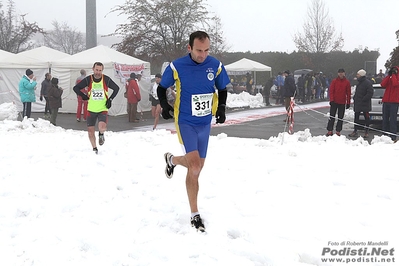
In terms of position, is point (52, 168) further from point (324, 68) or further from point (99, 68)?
point (324, 68)

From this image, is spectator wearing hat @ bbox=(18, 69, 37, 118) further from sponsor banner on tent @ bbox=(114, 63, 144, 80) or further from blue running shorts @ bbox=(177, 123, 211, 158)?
blue running shorts @ bbox=(177, 123, 211, 158)

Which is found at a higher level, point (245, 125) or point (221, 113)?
point (221, 113)

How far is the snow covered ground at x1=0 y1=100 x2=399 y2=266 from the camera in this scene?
13.2ft

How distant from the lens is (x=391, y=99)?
11.7 meters

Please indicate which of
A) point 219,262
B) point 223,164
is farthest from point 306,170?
point 219,262

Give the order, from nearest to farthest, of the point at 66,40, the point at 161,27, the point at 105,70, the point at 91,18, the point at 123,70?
the point at 105,70, the point at 123,70, the point at 91,18, the point at 161,27, the point at 66,40

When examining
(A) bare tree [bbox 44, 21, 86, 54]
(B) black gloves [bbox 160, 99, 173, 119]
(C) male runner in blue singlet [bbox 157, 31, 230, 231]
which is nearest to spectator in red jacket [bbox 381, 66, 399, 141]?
(C) male runner in blue singlet [bbox 157, 31, 230, 231]

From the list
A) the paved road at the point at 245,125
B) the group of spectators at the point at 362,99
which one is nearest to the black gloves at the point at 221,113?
the group of spectators at the point at 362,99

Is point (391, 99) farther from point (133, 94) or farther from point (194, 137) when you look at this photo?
point (133, 94)

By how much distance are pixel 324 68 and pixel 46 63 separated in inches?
1214

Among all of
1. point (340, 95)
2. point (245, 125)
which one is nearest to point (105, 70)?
point (245, 125)

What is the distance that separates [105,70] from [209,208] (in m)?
15.5

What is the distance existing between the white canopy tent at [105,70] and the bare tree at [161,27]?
6655 mm

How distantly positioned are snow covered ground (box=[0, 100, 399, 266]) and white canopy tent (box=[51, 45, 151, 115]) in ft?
36.6
